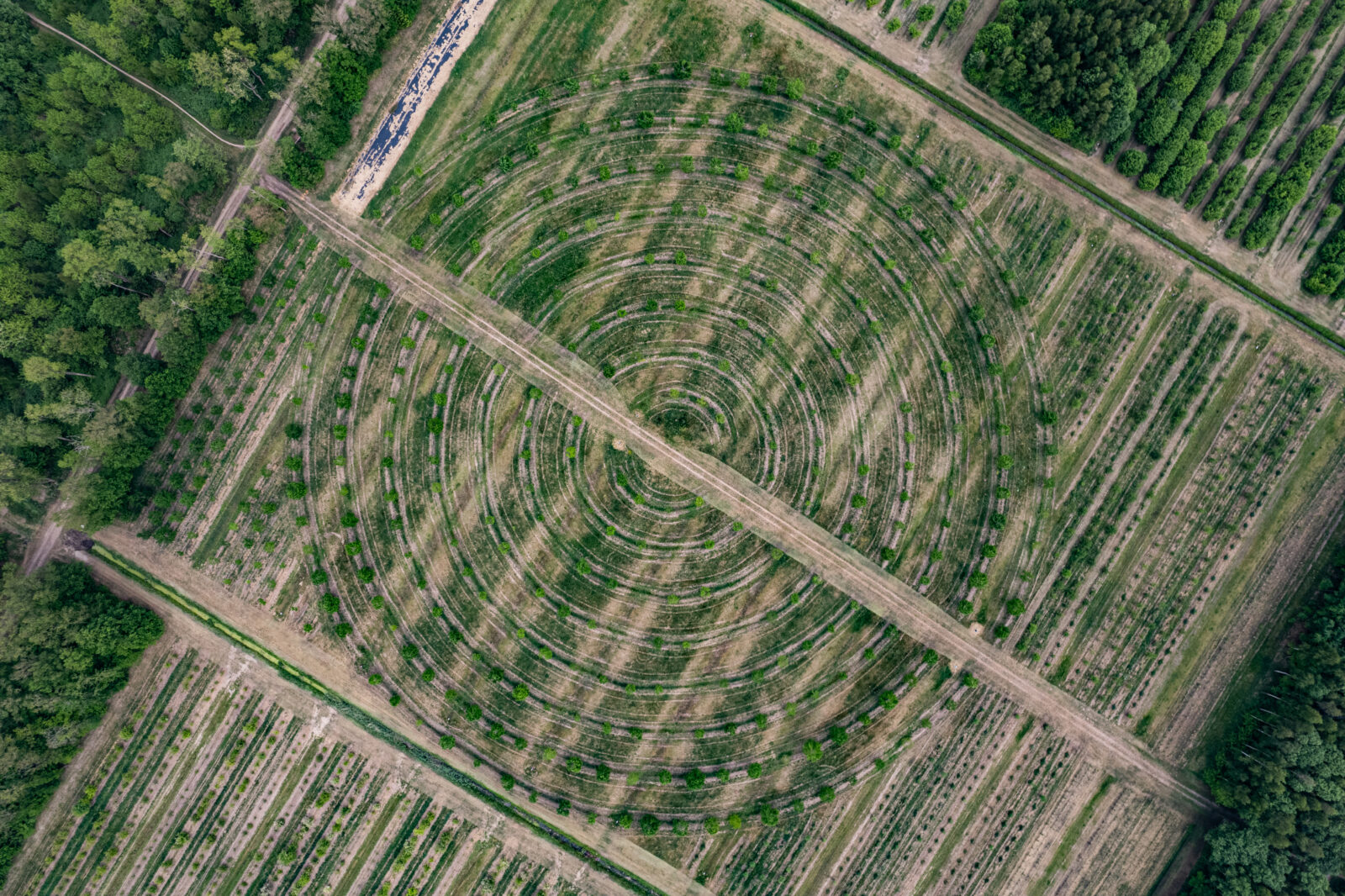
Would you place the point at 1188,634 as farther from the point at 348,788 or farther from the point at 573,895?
the point at 348,788

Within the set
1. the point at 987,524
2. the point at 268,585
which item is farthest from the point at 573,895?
the point at 987,524

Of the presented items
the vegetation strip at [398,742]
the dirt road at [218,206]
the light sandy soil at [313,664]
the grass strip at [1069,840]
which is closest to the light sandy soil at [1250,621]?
the grass strip at [1069,840]

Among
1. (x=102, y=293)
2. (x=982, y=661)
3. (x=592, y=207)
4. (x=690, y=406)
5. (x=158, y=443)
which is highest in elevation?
(x=592, y=207)

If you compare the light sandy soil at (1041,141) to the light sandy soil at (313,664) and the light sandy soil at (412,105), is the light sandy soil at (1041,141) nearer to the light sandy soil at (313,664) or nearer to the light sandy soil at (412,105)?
the light sandy soil at (412,105)

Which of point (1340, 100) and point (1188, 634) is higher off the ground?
point (1340, 100)

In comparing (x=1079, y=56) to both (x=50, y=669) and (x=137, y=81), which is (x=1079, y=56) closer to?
(x=137, y=81)

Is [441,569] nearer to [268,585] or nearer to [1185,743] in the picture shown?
[268,585]

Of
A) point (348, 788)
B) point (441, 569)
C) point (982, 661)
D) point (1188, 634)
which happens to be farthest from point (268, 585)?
point (1188, 634)
